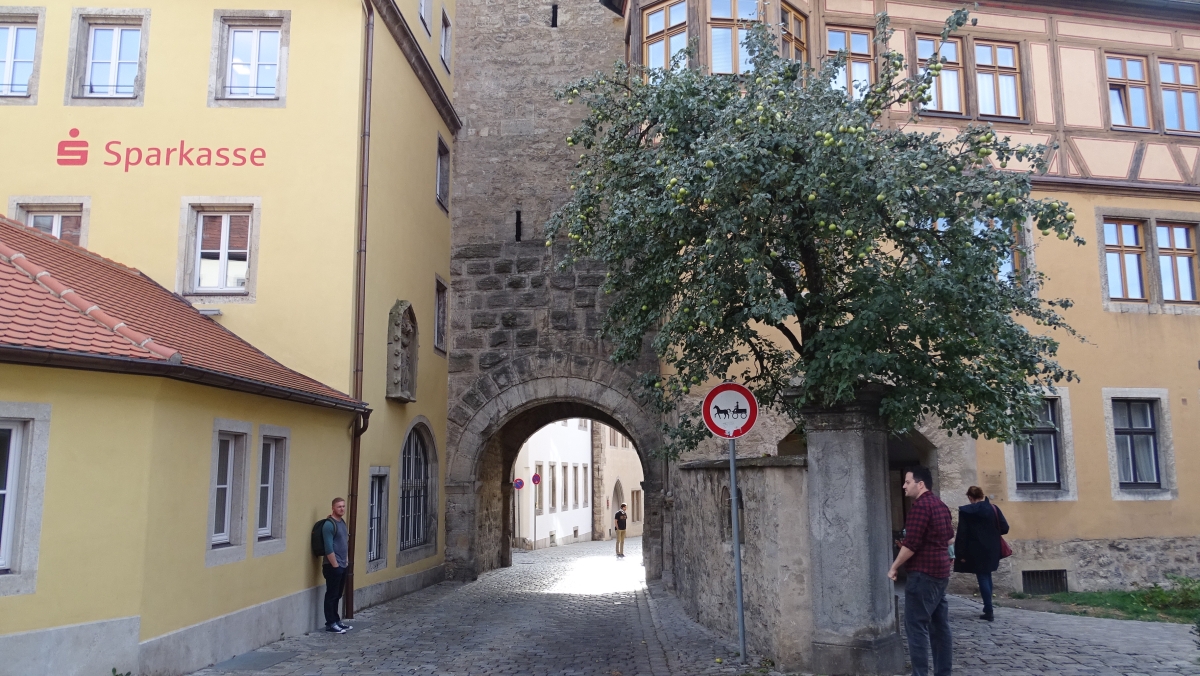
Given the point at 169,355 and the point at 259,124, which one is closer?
the point at 169,355

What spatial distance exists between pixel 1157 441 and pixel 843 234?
9.52m

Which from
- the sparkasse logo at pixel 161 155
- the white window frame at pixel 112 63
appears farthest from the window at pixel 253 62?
the white window frame at pixel 112 63

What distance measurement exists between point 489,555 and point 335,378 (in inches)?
355

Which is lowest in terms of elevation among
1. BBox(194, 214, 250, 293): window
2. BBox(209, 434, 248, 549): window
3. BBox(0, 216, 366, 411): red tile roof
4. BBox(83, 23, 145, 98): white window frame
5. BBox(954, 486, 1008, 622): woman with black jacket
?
BBox(954, 486, 1008, 622): woman with black jacket

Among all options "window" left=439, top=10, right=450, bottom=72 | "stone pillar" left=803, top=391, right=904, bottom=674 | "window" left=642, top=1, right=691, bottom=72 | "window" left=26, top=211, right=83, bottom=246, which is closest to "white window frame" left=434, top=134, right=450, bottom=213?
"window" left=439, top=10, right=450, bottom=72

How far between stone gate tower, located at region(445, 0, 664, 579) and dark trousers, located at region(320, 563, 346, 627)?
619 centimetres

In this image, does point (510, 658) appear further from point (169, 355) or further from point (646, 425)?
point (646, 425)

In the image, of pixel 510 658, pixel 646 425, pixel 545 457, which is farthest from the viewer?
pixel 545 457

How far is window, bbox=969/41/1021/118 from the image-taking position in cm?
1511

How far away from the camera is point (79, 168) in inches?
487

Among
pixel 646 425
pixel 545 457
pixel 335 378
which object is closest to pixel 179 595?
pixel 335 378

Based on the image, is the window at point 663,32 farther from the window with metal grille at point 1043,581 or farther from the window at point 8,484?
the window at point 8,484

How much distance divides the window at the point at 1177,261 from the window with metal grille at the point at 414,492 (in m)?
11.8

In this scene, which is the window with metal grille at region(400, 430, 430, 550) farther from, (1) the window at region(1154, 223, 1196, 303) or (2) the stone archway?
Result: (1) the window at region(1154, 223, 1196, 303)
